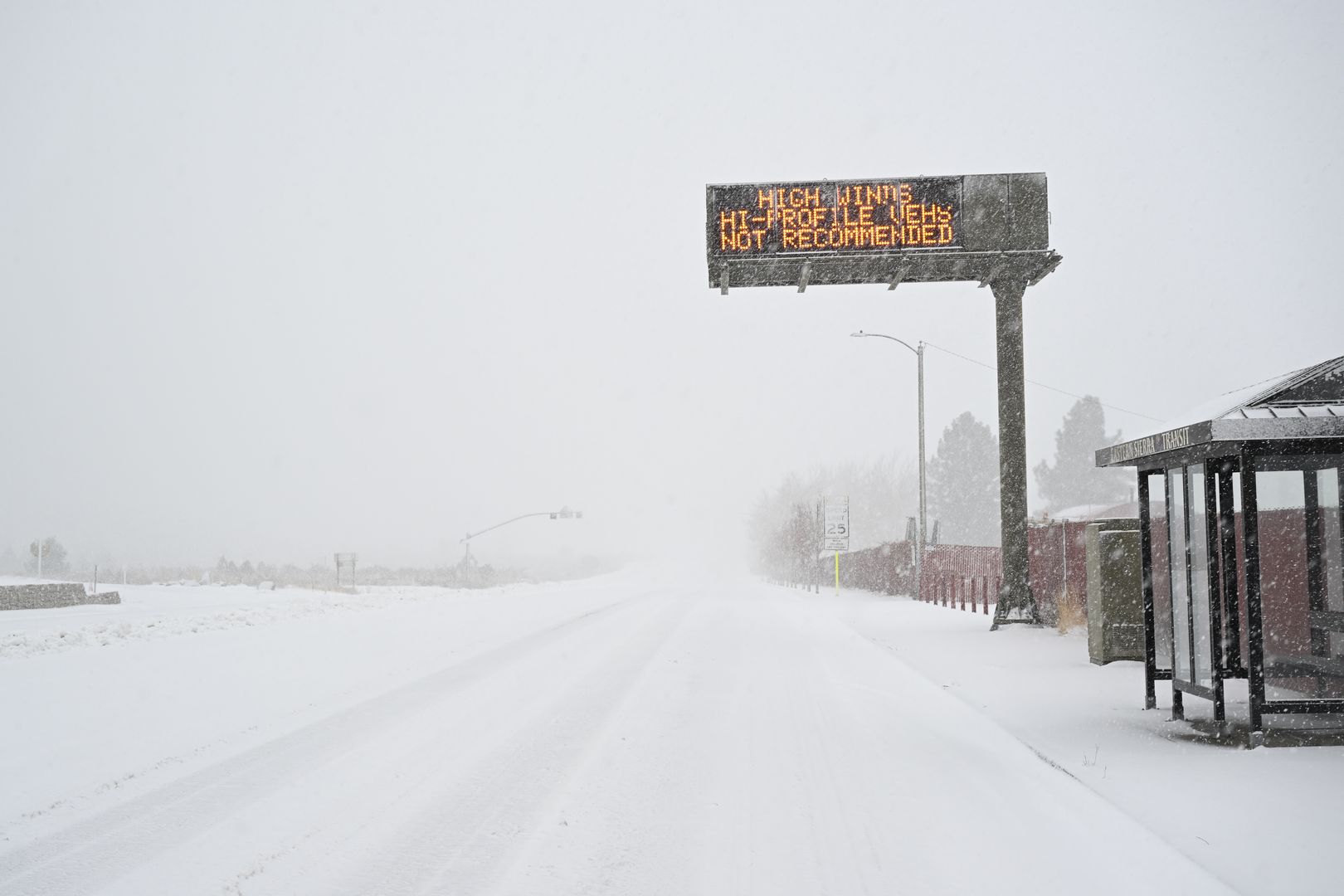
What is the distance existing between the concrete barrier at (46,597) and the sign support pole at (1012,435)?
30.0 m

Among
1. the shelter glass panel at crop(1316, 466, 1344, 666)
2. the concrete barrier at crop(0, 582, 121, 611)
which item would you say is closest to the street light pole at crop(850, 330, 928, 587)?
the shelter glass panel at crop(1316, 466, 1344, 666)

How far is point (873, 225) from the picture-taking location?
16.7 meters

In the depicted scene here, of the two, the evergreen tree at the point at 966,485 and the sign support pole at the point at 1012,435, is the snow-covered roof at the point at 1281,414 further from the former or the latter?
the evergreen tree at the point at 966,485

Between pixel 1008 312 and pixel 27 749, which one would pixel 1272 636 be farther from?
pixel 27 749

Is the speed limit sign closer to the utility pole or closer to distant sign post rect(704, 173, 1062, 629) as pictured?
the utility pole

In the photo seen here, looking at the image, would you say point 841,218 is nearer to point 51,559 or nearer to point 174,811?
point 174,811

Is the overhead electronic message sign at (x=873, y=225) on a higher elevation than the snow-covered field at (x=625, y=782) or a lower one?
higher

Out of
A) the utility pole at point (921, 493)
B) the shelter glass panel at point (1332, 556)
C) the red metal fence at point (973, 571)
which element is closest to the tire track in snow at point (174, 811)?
the red metal fence at point (973, 571)

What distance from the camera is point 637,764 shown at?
6.58 m

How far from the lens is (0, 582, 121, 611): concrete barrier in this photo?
30.0 metres

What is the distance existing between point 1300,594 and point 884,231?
9009 mm

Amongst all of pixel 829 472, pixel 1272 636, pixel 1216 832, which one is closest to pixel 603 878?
pixel 1216 832

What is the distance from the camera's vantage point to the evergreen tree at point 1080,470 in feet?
319

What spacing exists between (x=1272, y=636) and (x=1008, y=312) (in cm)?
899
